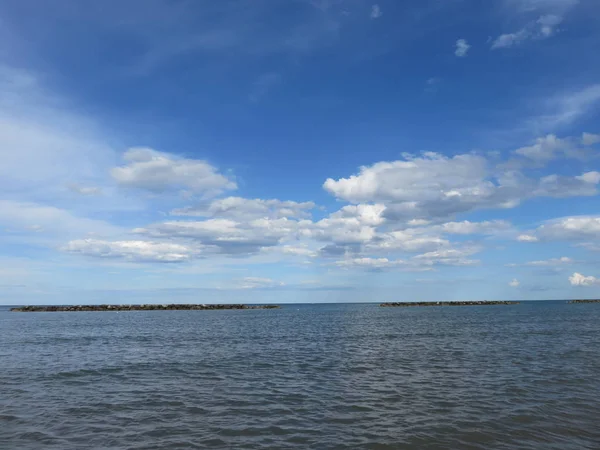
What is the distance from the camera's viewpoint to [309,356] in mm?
36688

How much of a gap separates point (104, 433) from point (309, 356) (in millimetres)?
22559

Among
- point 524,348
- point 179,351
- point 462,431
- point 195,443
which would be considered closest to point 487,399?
point 462,431

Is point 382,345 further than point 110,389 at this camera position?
Yes

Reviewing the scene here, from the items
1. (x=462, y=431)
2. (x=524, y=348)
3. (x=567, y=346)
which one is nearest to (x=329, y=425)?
(x=462, y=431)

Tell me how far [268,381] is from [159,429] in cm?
1012

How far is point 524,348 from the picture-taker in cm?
4053

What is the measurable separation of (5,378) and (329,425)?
23.6 meters

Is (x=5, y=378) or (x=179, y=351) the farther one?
(x=179, y=351)

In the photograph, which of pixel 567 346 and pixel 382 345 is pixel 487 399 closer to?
pixel 382 345

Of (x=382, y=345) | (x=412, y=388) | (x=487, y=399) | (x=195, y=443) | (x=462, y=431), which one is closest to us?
(x=195, y=443)

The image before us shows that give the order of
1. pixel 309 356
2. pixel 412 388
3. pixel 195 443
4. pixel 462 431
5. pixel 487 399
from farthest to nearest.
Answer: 1. pixel 309 356
2. pixel 412 388
3. pixel 487 399
4. pixel 462 431
5. pixel 195 443

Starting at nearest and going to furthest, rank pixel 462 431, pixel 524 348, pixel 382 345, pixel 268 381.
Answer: pixel 462 431, pixel 268 381, pixel 524 348, pixel 382 345

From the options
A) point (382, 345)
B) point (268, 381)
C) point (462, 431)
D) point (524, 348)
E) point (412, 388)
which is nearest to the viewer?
point (462, 431)

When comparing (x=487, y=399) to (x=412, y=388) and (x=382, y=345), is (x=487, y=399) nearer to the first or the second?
(x=412, y=388)
